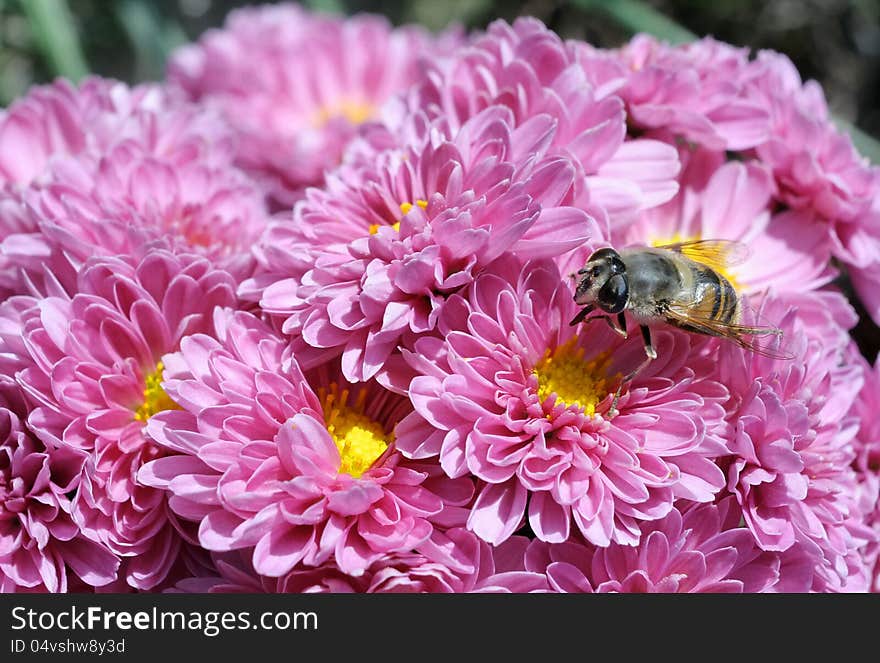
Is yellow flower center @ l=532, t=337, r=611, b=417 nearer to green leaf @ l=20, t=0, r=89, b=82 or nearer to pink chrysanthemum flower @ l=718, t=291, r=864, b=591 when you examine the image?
pink chrysanthemum flower @ l=718, t=291, r=864, b=591

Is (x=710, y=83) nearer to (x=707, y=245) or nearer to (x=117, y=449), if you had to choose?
(x=707, y=245)

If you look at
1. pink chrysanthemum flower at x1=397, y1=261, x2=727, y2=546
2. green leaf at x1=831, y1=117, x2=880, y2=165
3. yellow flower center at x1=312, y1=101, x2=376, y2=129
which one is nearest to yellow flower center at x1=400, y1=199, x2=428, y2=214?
pink chrysanthemum flower at x1=397, y1=261, x2=727, y2=546

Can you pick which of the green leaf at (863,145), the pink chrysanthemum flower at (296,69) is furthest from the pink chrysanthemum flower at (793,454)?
the pink chrysanthemum flower at (296,69)

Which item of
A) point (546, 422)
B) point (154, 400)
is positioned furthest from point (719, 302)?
point (154, 400)

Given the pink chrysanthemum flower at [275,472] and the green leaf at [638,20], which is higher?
the green leaf at [638,20]

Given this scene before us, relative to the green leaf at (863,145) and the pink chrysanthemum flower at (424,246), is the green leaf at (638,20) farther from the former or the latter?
the pink chrysanthemum flower at (424,246)

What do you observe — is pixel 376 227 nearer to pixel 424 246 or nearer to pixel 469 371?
pixel 424 246
